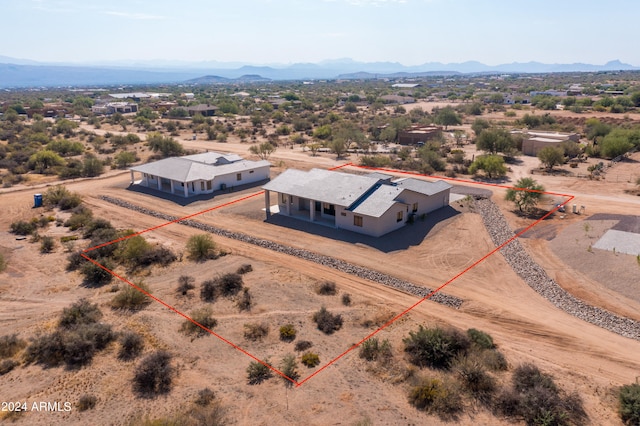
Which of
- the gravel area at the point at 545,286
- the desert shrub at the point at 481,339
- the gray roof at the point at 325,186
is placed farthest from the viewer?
the gray roof at the point at 325,186

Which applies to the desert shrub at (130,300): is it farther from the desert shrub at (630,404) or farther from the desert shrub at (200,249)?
the desert shrub at (630,404)

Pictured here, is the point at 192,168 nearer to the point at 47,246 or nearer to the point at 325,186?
the point at 325,186

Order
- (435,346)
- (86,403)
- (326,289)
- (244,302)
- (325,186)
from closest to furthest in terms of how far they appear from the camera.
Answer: (86,403), (435,346), (244,302), (326,289), (325,186)

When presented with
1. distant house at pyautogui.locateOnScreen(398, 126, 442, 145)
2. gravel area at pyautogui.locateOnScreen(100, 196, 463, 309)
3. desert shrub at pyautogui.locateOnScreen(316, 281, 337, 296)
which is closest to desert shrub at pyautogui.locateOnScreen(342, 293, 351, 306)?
desert shrub at pyautogui.locateOnScreen(316, 281, 337, 296)

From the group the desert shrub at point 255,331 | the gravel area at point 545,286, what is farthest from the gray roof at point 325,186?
the desert shrub at point 255,331

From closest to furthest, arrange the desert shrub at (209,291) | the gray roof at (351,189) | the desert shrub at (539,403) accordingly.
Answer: the desert shrub at (539,403), the desert shrub at (209,291), the gray roof at (351,189)

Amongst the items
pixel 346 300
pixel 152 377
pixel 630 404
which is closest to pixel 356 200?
pixel 346 300

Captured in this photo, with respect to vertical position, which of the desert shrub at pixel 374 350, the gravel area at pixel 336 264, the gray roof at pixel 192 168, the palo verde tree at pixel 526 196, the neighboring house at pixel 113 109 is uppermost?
the neighboring house at pixel 113 109

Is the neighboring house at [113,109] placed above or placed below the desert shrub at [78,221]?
above
